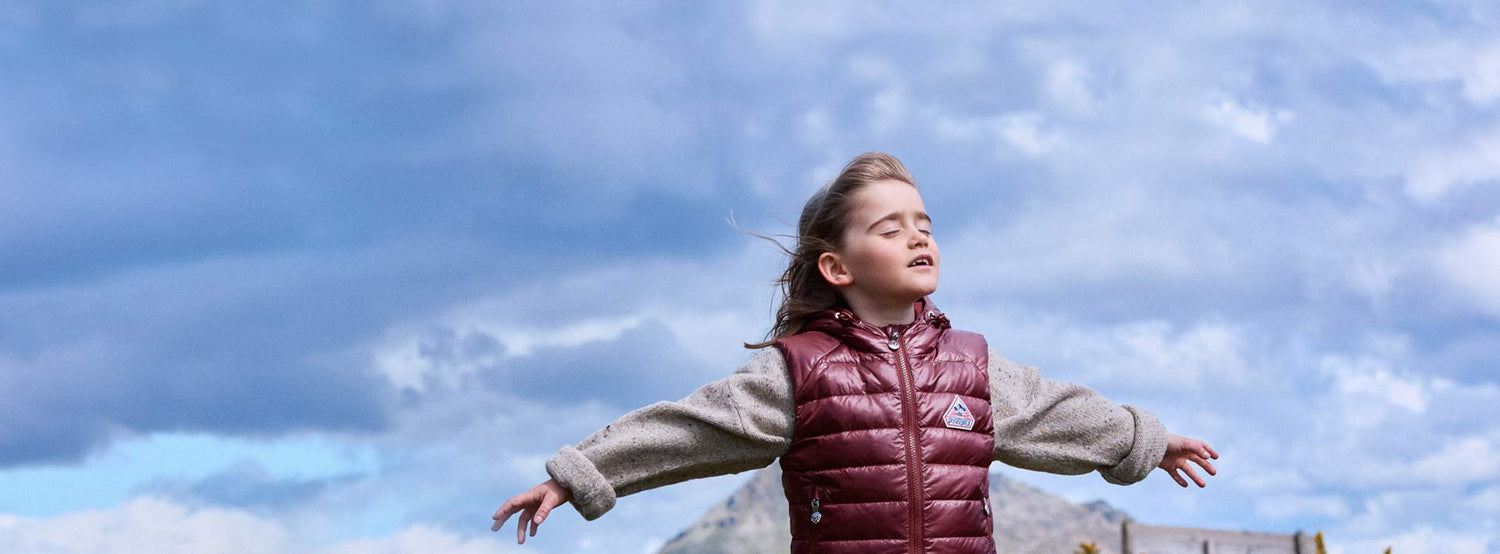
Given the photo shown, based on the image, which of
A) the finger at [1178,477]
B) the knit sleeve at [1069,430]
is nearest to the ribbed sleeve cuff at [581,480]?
the knit sleeve at [1069,430]

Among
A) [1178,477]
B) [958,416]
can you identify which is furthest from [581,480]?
[1178,477]

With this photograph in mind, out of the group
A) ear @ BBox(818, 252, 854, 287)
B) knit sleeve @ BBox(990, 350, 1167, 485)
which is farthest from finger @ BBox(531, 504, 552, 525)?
knit sleeve @ BBox(990, 350, 1167, 485)

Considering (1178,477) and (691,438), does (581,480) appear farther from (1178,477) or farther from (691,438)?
(1178,477)

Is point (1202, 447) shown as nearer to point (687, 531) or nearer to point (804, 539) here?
point (804, 539)

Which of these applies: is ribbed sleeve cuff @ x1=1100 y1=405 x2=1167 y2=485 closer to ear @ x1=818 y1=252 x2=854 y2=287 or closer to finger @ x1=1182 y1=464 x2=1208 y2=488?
finger @ x1=1182 y1=464 x2=1208 y2=488

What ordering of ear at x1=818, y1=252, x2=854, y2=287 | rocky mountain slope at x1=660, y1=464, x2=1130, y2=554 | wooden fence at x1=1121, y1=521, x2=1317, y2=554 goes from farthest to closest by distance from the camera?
rocky mountain slope at x1=660, y1=464, x2=1130, y2=554 < wooden fence at x1=1121, y1=521, x2=1317, y2=554 < ear at x1=818, y1=252, x2=854, y2=287

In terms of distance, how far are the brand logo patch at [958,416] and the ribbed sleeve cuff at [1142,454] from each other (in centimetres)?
75

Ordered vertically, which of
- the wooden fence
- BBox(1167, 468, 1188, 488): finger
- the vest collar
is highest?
the wooden fence

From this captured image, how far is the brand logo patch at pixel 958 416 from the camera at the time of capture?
4117 millimetres

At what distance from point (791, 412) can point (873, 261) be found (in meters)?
0.58

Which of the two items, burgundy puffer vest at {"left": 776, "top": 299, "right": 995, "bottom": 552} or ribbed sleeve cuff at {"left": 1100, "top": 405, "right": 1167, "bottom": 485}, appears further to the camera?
ribbed sleeve cuff at {"left": 1100, "top": 405, "right": 1167, "bottom": 485}

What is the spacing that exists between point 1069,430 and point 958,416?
23.5 inches

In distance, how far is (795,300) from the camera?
14.8 feet

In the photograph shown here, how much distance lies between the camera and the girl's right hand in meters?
3.92
